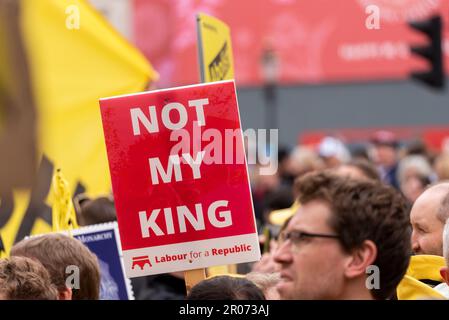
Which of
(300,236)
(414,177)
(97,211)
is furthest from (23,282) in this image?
(414,177)

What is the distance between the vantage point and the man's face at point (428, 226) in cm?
496

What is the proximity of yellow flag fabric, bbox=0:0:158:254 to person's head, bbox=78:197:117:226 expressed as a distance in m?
0.27

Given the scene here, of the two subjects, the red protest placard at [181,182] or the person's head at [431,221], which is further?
the person's head at [431,221]

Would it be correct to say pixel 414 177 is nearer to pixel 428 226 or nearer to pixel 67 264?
pixel 428 226

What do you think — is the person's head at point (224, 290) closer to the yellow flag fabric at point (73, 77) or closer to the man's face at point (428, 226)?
the man's face at point (428, 226)

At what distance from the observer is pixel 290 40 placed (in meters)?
32.8

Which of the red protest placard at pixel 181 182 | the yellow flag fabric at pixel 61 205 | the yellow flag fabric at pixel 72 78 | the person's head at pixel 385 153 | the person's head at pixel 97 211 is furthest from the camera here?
the person's head at pixel 385 153

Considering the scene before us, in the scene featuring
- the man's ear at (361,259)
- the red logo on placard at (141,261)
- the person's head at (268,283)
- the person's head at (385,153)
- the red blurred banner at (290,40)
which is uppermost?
the red blurred banner at (290,40)

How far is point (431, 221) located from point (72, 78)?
272cm

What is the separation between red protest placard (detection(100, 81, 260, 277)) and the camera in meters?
4.17

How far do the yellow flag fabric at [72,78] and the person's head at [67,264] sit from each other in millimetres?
1803

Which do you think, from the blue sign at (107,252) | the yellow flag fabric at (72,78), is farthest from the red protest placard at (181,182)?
the yellow flag fabric at (72,78)

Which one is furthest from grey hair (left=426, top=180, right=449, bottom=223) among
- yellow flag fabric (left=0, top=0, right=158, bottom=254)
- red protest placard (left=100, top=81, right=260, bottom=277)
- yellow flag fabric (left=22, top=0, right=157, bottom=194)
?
yellow flag fabric (left=22, top=0, right=157, bottom=194)

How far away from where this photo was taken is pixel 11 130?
20.5 feet
